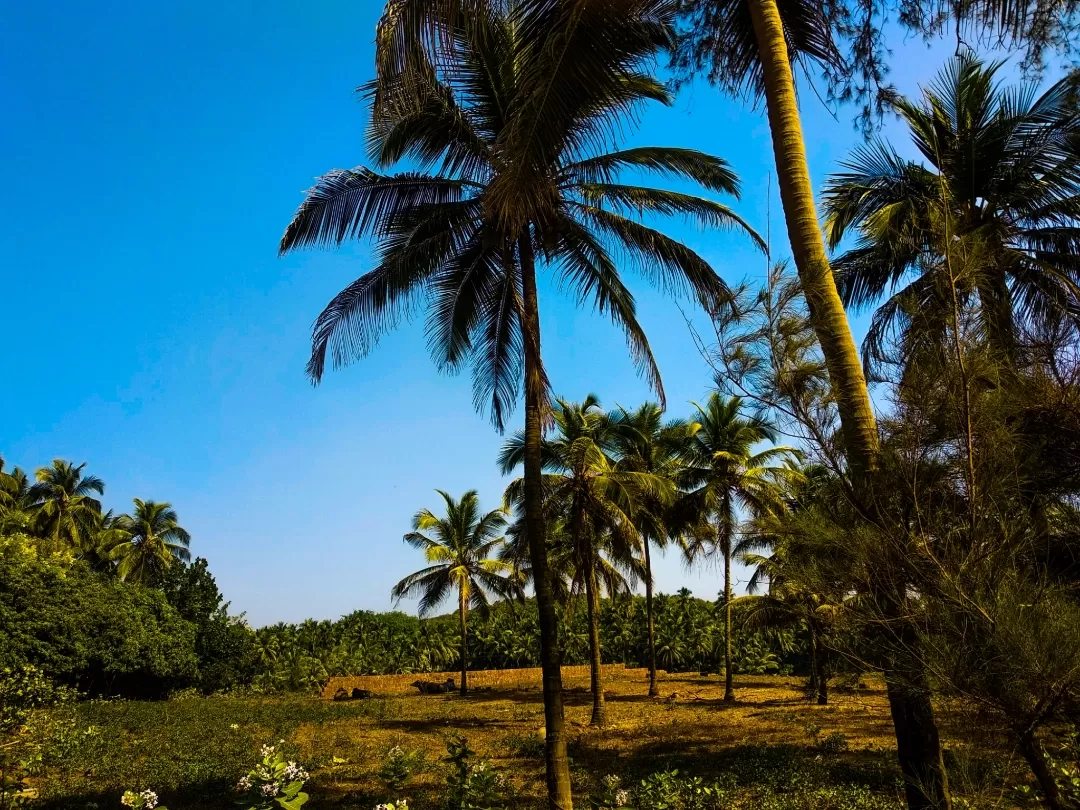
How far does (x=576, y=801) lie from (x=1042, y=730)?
7.54m

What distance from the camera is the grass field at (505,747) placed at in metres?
9.72

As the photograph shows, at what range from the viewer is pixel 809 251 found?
5.28 metres

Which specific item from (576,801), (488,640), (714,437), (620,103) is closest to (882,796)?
(576,801)

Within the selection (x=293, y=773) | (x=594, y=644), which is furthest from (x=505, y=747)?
(x=293, y=773)

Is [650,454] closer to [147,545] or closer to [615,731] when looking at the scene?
[615,731]

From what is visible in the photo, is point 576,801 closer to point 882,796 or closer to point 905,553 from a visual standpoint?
point 882,796

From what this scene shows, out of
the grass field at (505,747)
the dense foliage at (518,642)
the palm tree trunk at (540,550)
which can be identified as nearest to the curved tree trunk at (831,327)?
the grass field at (505,747)

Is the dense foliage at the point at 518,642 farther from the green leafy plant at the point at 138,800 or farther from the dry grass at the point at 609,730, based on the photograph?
the green leafy plant at the point at 138,800

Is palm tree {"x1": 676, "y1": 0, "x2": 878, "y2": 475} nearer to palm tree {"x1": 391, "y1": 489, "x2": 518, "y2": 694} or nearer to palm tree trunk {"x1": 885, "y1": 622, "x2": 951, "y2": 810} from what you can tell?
palm tree trunk {"x1": 885, "y1": 622, "x2": 951, "y2": 810}

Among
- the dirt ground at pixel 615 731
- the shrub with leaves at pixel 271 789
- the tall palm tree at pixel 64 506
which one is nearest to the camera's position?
the shrub with leaves at pixel 271 789

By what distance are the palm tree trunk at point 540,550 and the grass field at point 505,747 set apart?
8.52ft

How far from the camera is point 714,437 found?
23.3 meters

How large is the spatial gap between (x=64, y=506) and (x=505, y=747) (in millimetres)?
32621

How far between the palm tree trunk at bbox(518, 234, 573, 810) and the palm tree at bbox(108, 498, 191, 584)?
36.9m
